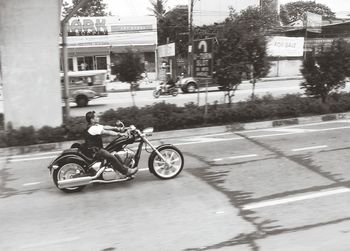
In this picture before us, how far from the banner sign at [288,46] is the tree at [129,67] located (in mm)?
28723

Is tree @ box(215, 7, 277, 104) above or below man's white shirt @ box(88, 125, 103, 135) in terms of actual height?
above

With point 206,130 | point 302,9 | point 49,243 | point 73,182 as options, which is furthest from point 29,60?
point 302,9

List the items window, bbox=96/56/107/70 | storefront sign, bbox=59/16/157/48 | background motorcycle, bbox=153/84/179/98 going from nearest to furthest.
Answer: background motorcycle, bbox=153/84/179/98 < storefront sign, bbox=59/16/157/48 < window, bbox=96/56/107/70

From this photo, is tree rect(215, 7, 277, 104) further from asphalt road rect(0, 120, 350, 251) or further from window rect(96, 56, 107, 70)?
window rect(96, 56, 107, 70)

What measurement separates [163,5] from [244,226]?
4808 centimetres

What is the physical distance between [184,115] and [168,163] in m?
5.53

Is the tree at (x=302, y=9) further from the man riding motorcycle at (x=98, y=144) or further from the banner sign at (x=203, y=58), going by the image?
the man riding motorcycle at (x=98, y=144)

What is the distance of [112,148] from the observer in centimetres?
800

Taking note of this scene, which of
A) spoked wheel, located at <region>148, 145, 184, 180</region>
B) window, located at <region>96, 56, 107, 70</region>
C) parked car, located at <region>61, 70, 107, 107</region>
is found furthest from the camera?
window, located at <region>96, 56, 107, 70</region>

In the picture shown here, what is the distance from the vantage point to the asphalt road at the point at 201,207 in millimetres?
5672

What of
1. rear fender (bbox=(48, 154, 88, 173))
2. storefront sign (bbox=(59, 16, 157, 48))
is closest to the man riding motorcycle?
rear fender (bbox=(48, 154, 88, 173))

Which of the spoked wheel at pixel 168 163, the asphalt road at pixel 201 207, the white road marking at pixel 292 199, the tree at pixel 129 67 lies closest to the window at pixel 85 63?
the tree at pixel 129 67

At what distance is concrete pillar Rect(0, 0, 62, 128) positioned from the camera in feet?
39.6

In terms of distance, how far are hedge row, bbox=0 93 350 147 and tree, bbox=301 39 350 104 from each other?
52 centimetres
